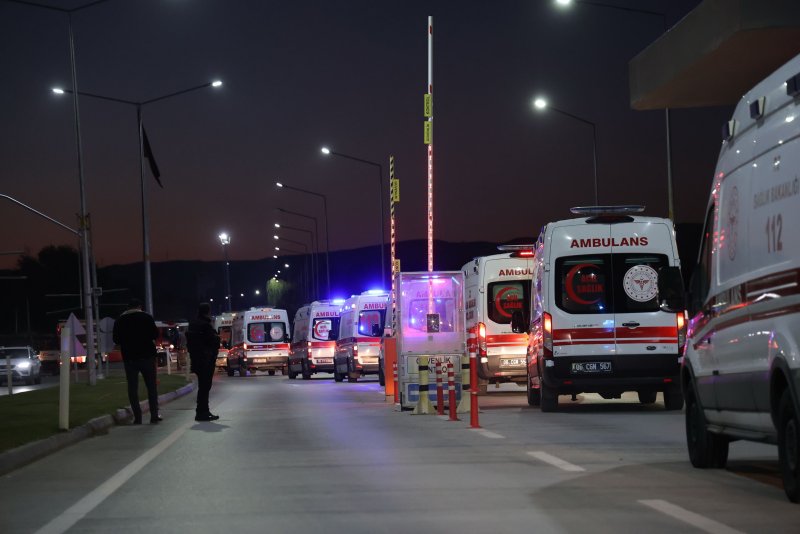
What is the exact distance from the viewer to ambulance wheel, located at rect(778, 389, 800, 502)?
359 inches

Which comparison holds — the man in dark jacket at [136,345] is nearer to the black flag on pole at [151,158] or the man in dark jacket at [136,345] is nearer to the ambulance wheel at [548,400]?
the ambulance wheel at [548,400]

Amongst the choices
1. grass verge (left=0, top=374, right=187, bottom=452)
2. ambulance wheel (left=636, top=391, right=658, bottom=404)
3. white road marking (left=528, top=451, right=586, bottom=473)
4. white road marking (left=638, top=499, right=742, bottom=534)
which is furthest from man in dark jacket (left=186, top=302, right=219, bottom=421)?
white road marking (left=638, top=499, right=742, bottom=534)

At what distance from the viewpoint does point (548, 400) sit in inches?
848

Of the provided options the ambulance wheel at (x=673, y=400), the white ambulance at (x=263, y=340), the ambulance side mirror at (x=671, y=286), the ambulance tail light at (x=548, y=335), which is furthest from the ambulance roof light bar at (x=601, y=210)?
the white ambulance at (x=263, y=340)

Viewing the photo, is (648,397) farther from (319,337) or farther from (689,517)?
(319,337)

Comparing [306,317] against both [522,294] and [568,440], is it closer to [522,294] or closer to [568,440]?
[522,294]

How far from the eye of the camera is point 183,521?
370 inches

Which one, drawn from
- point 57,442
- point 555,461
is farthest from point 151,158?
point 555,461

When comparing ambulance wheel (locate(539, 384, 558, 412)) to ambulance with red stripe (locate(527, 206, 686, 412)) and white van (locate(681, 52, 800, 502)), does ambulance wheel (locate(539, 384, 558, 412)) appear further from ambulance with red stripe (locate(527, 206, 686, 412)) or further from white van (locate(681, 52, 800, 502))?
white van (locate(681, 52, 800, 502))

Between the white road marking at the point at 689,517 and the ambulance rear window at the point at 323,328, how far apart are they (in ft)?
132

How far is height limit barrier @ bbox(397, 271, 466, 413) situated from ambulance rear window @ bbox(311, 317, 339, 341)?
24020mm

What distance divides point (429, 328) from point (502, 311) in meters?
3.21

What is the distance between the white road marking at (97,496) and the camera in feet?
30.7

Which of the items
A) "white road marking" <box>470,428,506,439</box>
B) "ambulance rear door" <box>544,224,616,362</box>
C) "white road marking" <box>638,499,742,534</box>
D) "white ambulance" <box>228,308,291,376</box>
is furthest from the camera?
"white ambulance" <box>228,308,291,376</box>
